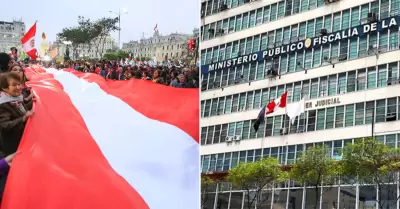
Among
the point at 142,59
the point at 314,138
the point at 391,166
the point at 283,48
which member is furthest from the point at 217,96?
the point at 142,59

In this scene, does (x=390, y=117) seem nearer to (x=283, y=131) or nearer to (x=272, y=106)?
(x=272, y=106)

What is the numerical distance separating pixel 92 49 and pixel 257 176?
141 feet

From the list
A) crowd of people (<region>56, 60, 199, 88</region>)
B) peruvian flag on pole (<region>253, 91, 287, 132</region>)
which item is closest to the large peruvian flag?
crowd of people (<region>56, 60, 199, 88</region>)

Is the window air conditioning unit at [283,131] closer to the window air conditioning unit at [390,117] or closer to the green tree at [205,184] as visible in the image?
the green tree at [205,184]

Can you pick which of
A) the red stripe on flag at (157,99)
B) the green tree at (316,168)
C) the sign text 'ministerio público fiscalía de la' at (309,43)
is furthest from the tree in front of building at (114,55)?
the sign text 'ministerio público fiscalía de la' at (309,43)

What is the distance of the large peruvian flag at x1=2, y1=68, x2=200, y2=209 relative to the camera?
5.26 meters

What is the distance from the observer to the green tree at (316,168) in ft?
148

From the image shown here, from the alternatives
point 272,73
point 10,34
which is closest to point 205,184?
point 272,73

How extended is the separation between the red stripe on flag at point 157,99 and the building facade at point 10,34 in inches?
23.3

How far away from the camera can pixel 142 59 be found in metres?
7.45

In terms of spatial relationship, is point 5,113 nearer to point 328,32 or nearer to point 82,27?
point 82,27

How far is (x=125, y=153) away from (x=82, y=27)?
154 cm

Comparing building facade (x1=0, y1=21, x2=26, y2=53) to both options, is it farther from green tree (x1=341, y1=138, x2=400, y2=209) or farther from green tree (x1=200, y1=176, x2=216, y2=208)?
green tree (x1=200, y1=176, x2=216, y2=208)

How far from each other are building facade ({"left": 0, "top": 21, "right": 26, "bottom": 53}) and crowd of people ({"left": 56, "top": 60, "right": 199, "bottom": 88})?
51cm
